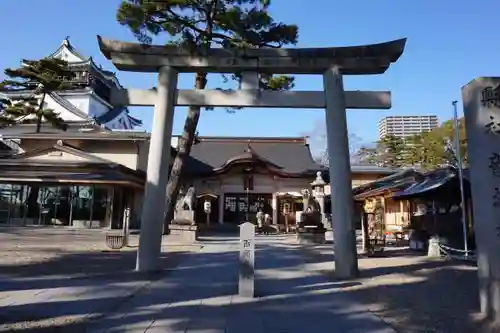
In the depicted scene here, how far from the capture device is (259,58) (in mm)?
9312

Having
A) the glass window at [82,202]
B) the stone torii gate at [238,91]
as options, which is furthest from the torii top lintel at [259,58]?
the glass window at [82,202]

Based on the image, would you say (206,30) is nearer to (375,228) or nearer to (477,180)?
(375,228)

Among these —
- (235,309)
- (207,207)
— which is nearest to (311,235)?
(207,207)

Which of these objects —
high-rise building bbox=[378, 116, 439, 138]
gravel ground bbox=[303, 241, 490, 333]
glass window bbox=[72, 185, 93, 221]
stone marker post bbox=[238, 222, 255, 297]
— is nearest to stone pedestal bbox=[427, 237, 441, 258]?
gravel ground bbox=[303, 241, 490, 333]

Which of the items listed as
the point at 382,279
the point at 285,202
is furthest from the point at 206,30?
the point at 285,202

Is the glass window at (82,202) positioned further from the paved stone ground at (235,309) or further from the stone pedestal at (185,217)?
the paved stone ground at (235,309)

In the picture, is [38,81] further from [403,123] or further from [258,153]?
[403,123]

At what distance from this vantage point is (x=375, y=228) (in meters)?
16.8

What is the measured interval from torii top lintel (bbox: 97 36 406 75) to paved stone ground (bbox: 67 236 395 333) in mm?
4843

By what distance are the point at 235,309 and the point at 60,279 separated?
400 cm

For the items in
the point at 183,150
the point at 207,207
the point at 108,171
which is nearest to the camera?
the point at 183,150

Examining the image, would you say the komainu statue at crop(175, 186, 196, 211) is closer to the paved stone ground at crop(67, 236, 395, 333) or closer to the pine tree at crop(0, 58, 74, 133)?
the paved stone ground at crop(67, 236, 395, 333)

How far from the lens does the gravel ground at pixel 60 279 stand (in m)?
4.96

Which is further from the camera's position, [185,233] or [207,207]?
[207,207]
